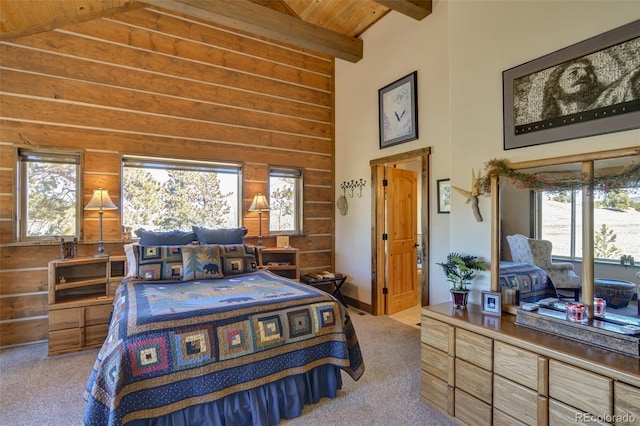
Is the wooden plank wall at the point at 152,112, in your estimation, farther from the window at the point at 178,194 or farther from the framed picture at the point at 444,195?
the framed picture at the point at 444,195

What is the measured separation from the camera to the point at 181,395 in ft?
5.89

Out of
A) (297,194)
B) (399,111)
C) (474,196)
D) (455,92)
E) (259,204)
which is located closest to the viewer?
(474,196)

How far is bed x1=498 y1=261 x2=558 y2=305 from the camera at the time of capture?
6.62 ft

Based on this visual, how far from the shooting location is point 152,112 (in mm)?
3971

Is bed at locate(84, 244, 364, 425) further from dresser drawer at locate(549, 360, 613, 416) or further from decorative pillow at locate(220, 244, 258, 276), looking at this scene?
dresser drawer at locate(549, 360, 613, 416)

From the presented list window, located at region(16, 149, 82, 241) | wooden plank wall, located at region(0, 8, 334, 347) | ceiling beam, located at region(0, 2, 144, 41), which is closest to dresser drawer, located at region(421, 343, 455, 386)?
wooden plank wall, located at region(0, 8, 334, 347)

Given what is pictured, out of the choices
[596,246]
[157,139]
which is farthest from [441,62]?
[157,139]

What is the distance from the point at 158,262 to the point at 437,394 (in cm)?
269

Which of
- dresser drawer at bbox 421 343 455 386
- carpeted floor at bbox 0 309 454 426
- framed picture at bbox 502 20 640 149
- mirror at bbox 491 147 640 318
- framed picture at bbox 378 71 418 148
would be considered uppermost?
framed picture at bbox 378 71 418 148

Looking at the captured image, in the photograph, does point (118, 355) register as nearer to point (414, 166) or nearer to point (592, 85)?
point (592, 85)

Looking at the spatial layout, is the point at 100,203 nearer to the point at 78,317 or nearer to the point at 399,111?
the point at 78,317

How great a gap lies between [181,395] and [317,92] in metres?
4.61

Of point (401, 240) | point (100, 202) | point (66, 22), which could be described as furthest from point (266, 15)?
point (401, 240)

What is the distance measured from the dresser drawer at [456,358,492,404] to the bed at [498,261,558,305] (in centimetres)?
52
